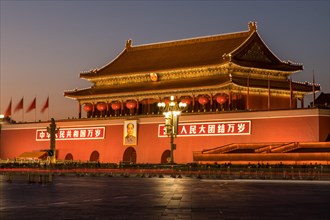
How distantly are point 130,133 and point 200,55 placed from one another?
435 inches

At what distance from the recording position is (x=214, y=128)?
55.7 meters

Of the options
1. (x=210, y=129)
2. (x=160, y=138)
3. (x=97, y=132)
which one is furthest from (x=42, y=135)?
(x=210, y=129)

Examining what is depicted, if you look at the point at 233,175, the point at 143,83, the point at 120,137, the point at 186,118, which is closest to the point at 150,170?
the point at 233,175

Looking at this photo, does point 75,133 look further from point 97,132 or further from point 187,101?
point 187,101

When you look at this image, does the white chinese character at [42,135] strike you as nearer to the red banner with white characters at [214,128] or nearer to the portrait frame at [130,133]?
the portrait frame at [130,133]

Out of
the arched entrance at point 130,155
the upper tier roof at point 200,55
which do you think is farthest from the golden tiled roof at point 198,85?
the arched entrance at point 130,155

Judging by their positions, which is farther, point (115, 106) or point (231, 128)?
point (115, 106)

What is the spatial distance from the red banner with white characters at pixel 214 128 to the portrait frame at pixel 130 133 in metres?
3.23

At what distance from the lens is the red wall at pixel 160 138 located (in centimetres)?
5009

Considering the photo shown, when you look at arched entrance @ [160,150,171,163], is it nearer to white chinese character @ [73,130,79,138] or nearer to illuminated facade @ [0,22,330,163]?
illuminated facade @ [0,22,330,163]

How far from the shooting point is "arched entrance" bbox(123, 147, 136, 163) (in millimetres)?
62438

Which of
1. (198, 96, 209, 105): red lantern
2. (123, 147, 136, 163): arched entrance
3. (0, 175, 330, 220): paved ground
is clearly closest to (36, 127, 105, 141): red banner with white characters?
(123, 147, 136, 163): arched entrance

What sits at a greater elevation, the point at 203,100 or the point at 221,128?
the point at 203,100

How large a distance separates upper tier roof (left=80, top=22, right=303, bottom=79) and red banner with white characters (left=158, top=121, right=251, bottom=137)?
664 cm
